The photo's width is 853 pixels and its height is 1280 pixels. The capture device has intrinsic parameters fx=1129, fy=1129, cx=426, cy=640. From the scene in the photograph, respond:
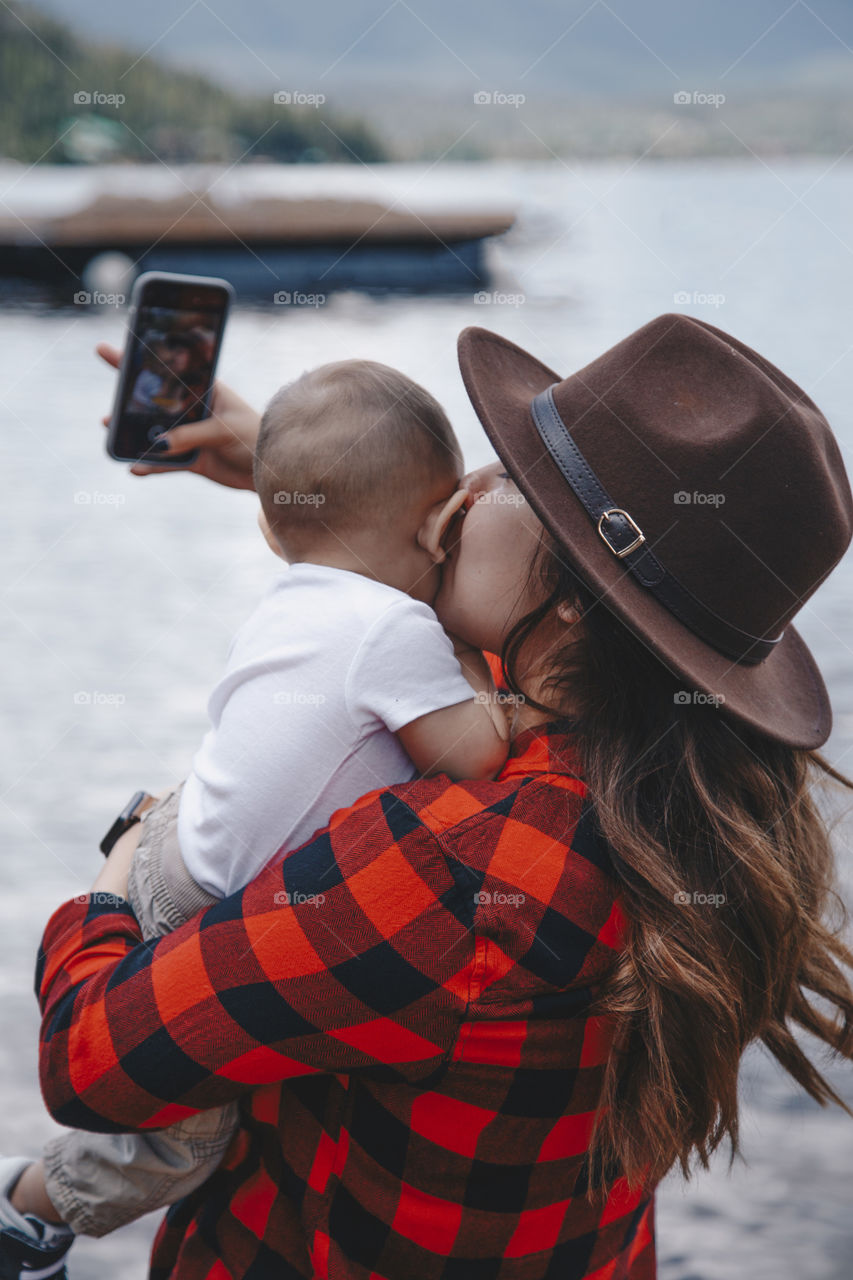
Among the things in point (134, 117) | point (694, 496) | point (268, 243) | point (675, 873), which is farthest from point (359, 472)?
point (134, 117)

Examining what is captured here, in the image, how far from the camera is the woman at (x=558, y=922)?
2.71 ft

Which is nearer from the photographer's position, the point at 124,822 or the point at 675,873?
the point at 675,873

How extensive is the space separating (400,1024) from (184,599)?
4.30 metres

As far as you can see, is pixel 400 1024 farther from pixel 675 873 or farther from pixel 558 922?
pixel 675 873

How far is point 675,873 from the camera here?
0.87 meters

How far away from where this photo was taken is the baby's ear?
1.12 metres

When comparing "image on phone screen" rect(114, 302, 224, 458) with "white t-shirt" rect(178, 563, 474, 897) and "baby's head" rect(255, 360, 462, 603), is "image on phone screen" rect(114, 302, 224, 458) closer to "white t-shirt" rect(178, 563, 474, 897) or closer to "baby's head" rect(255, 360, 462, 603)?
"baby's head" rect(255, 360, 462, 603)

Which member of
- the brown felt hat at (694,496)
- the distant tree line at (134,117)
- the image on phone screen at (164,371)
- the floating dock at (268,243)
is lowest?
the distant tree line at (134,117)

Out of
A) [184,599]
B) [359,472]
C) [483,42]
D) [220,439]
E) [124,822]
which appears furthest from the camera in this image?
[483,42]

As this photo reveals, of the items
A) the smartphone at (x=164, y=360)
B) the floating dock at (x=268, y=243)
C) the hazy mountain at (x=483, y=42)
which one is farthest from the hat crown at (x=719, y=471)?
the hazy mountain at (x=483, y=42)

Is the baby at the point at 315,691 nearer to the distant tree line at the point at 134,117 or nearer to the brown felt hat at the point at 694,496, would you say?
the brown felt hat at the point at 694,496

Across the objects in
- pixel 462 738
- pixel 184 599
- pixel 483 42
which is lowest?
pixel 483 42

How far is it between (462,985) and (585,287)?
50.9 feet

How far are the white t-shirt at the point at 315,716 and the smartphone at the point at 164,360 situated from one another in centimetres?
36
